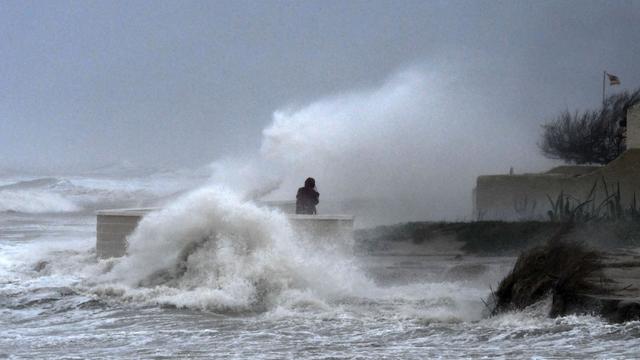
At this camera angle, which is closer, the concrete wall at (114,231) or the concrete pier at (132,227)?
the concrete pier at (132,227)

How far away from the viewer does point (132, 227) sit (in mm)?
14250

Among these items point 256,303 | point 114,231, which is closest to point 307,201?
point 114,231

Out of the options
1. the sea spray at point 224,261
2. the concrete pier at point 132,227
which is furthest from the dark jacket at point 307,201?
the sea spray at point 224,261

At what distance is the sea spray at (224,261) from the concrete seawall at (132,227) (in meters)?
0.22

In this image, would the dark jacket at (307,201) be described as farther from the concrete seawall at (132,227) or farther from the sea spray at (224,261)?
the sea spray at (224,261)

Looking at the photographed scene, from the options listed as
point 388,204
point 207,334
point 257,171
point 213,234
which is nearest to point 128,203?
point 257,171

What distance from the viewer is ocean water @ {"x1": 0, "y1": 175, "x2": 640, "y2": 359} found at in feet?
26.4

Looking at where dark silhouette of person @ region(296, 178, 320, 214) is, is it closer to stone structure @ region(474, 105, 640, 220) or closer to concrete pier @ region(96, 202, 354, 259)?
concrete pier @ region(96, 202, 354, 259)

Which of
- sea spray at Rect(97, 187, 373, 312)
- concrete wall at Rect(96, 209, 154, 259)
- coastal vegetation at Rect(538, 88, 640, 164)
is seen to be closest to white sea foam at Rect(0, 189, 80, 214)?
coastal vegetation at Rect(538, 88, 640, 164)

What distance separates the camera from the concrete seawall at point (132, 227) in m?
13.6

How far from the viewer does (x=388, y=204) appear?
3039 centimetres

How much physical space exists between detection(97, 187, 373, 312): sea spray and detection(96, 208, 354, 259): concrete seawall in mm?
221

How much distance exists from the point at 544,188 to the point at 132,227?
9.80 metres

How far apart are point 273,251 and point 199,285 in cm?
104
